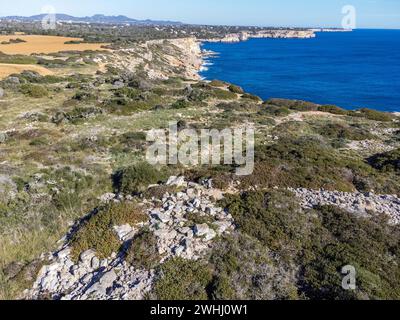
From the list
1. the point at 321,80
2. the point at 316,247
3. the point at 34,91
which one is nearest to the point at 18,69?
the point at 34,91

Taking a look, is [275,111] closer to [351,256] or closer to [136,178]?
[136,178]

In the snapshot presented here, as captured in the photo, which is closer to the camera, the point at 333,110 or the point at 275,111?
the point at 275,111

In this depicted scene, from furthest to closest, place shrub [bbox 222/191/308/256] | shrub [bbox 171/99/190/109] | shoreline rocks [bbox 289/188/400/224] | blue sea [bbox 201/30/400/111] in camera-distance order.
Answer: blue sea [bbox 201/30/400/111] < shrub [bbox 171/99/190/109] < shoreline rocks [bbox 289/188/400/224] < shrub [bbox 222/191/308/256]

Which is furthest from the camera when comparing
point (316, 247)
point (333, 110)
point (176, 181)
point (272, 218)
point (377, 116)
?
point (333, 110)

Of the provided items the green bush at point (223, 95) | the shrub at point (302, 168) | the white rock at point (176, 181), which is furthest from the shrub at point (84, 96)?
the white rock at point (176, 181)

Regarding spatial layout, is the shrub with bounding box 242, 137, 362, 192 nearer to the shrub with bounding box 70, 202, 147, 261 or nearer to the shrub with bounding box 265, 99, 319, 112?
the shrub with bounding box 70, 202, 147, 261

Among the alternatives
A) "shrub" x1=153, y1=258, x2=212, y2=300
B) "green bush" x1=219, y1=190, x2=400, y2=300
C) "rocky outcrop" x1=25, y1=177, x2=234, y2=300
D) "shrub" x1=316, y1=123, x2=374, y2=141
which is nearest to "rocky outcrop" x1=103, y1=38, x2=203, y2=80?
"shrub" x1=316, y1=123, x2=374, y2=141

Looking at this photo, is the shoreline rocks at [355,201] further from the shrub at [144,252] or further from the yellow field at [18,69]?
the yellow field at [18,69]
